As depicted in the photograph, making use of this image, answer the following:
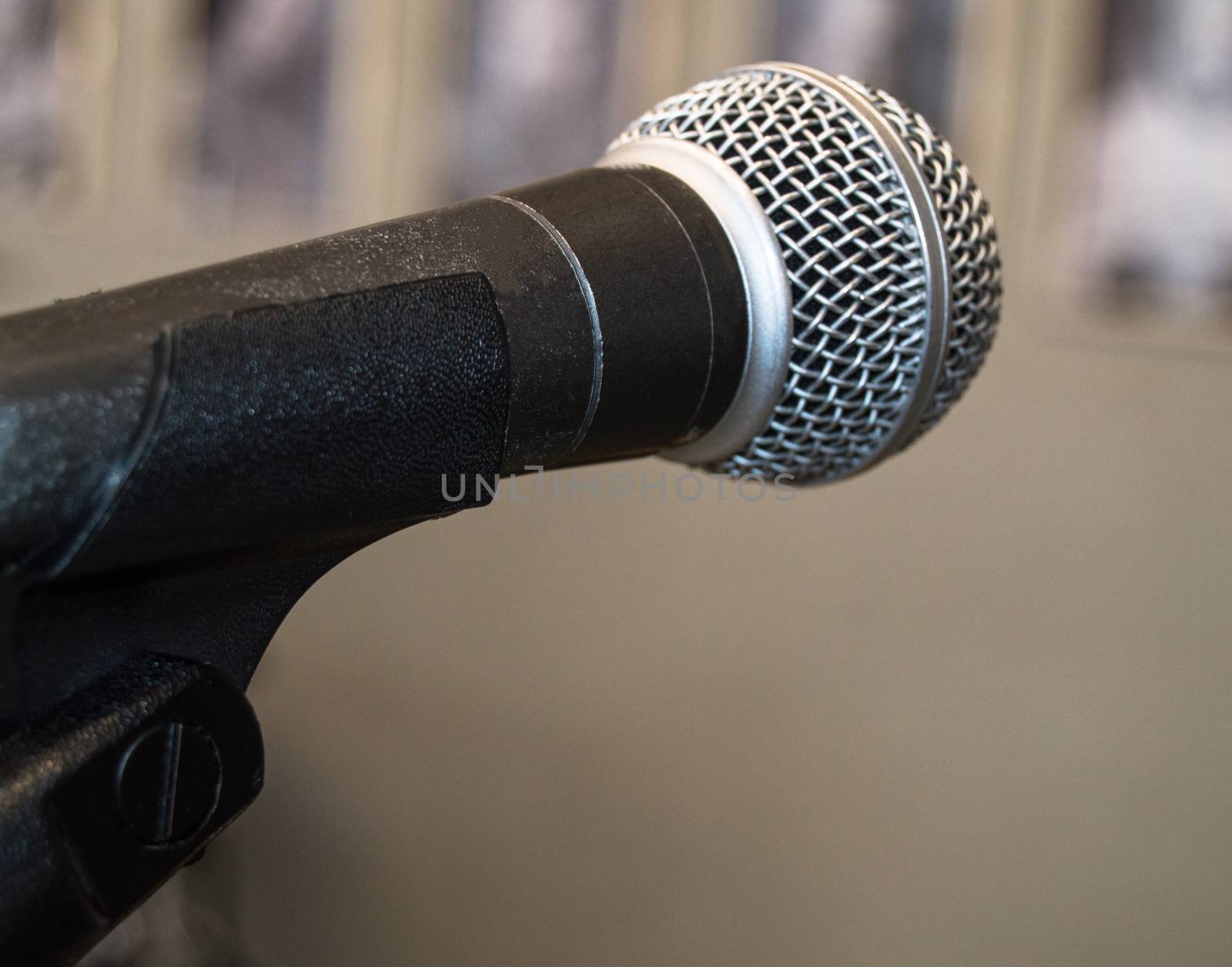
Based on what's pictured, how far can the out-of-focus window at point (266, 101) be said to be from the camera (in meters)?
2.02

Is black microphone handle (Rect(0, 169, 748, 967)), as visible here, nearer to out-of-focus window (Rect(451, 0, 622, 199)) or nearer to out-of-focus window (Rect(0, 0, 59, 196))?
out-of-focus window (Rect(451, 0, 622, 199))

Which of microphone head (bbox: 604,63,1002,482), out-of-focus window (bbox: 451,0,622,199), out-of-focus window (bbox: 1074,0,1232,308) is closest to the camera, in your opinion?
microphone head (bbox: 604,63,1002,482)

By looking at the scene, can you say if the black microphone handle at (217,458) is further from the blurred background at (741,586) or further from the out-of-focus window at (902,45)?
the out-of-focus window at (902,45)

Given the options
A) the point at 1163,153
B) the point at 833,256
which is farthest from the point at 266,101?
the point at 833,256

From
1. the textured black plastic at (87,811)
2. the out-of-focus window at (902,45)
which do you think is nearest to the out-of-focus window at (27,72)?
the out-of-focus window at (902,45)

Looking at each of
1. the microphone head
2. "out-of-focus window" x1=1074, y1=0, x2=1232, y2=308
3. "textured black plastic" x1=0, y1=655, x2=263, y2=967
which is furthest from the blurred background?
"textured black plastic" x1=0, y1=655, x2=263, y2=967

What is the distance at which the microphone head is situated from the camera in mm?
551

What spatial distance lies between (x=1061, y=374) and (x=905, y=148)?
1.44 meters

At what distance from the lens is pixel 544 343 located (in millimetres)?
447

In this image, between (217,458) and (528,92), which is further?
(528,92)

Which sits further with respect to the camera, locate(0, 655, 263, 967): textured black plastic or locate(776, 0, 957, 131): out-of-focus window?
locate(776, 0, 957, 131): out-of-focus window

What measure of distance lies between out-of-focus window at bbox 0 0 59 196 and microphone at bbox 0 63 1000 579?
1793 mm

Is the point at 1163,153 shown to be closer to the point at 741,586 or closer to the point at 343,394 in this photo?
the point at 741,586

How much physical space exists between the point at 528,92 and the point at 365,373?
1.72m
